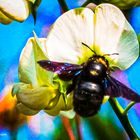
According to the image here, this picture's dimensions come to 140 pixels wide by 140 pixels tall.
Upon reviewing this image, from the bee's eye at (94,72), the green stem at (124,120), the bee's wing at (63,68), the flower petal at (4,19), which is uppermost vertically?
the flower petal at (4,19)

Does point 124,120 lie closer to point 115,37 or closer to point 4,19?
point 115,37

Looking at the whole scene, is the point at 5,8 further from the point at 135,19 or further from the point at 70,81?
the point at 135,19

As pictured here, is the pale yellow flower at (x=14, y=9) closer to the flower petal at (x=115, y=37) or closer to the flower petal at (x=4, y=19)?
the flower petal at (x=4, y=19)

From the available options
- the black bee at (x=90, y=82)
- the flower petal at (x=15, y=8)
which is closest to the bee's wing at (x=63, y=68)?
the black bee at (x=90, y=82)

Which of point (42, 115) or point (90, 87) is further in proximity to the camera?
point (42, 115)

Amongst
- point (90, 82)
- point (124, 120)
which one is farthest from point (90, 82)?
point (124, 120)

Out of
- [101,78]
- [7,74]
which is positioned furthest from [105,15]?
[7,74]

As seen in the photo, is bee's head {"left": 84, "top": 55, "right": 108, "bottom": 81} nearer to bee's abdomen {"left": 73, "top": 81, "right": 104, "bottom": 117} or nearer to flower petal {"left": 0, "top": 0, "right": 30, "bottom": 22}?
bee's abdomen {"left": 73, "top": 81, "right": 104, "bottom": 117}

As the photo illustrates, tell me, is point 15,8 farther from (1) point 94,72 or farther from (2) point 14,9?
(1) point 94,72

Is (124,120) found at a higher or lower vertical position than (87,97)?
lower
